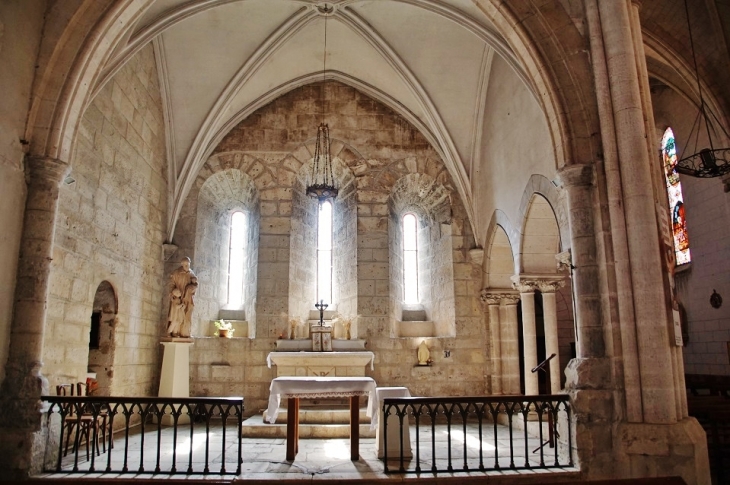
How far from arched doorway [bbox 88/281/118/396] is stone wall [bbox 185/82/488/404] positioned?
2.59 metres

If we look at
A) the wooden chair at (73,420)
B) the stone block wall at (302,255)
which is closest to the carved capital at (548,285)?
the stone block wall at (302,255)

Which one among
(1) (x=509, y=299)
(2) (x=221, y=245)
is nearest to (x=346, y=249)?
(2) (x=221, y=245)

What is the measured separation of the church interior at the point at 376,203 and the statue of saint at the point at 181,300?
0.11 feet

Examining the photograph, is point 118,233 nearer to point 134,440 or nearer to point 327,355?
point 134,440

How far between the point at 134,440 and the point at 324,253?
6.22m

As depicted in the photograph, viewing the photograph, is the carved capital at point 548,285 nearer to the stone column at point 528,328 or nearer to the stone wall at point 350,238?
the stone column at point 528,328

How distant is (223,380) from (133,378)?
205cm

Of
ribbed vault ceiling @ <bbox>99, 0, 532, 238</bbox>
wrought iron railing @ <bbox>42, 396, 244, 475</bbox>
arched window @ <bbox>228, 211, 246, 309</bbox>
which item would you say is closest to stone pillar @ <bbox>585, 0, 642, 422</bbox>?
ribbed vault ceiling @ <bbox>99, 0, 532, 238</bbox>

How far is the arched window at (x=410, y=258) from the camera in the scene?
1388cm

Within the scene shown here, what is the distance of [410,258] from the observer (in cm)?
1401

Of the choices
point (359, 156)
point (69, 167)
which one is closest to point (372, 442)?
point (69, 167)

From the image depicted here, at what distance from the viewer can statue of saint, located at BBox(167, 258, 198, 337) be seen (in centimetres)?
1034

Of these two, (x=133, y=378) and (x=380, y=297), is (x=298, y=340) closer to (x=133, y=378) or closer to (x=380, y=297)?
(x=380, y=297)

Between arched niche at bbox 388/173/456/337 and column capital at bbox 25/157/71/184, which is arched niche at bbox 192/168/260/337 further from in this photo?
column capital at bbox 25/157/71/184
